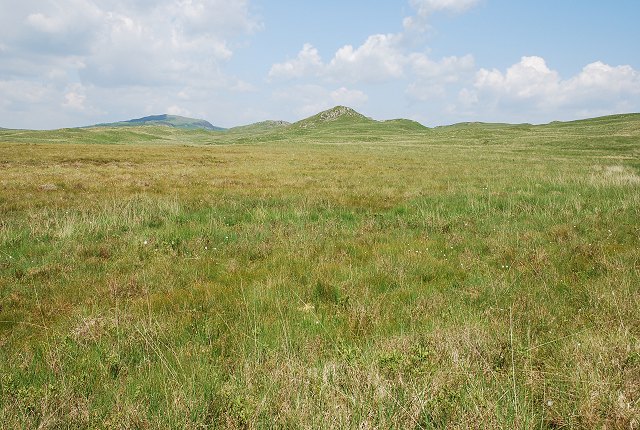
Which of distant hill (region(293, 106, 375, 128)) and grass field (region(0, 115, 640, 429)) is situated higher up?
distant hill (region(293, 106, 375, 128))

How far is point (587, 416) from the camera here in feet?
9.72

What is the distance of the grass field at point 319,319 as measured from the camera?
3145 millimetres

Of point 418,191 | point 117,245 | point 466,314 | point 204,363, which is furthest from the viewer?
point 418,191

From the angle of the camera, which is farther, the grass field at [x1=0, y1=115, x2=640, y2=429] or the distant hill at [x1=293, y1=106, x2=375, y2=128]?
the distant hill at [x1=293, y1=106, x2=375, y2=128]

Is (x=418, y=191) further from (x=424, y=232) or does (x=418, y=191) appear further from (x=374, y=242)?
(x=374, y=242)

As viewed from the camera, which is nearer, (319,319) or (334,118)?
(319,319)

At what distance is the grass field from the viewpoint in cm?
314

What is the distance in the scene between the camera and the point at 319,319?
5160 millimetres

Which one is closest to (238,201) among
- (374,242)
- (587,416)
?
(374,242)

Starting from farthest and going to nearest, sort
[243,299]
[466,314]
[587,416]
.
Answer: [243,299] < [466,314] < [587,416]

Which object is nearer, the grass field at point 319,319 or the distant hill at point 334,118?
the grass field at point 319,319

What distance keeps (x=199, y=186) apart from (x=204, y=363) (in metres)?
16.3

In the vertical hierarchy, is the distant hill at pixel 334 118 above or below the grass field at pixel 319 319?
above

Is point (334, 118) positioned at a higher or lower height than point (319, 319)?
higher
